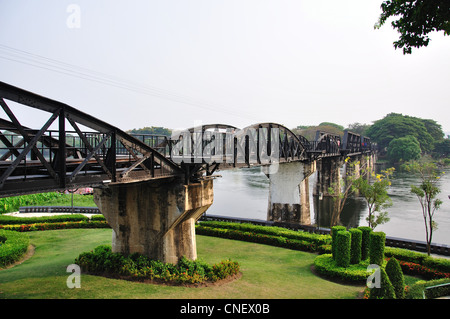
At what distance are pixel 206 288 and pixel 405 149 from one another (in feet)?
307

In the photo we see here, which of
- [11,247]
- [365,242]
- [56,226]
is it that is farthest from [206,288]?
[56,226]

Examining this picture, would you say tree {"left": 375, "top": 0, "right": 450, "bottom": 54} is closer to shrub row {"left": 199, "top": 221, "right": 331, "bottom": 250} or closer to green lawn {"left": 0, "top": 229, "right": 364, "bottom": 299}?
green lawn {"left": 0, "top": 229, "right": 364, "bottom": 299}

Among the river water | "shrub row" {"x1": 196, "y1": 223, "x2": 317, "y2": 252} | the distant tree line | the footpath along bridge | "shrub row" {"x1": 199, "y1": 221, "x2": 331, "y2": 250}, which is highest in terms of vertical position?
the distant tree line

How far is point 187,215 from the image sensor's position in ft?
49.9

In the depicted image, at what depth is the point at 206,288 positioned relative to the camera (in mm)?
12945

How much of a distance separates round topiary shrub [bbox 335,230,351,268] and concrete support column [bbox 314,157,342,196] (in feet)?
136

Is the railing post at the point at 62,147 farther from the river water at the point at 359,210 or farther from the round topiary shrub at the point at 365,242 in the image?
the river water at the point at 359,210

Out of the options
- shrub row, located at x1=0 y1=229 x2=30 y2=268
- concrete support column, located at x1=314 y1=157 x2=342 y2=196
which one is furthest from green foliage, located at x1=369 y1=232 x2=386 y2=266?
concrete support column, located at x1=314 y1=157 x2=342 y2=196

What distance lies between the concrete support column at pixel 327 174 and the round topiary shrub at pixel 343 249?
41448mm

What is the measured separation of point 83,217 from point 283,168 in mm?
20097

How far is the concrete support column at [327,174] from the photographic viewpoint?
2192 inches

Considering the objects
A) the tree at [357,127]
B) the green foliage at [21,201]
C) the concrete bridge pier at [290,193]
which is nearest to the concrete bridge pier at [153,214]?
the concrete bridge pier at [290,193]

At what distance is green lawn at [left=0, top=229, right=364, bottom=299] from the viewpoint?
11672mm
